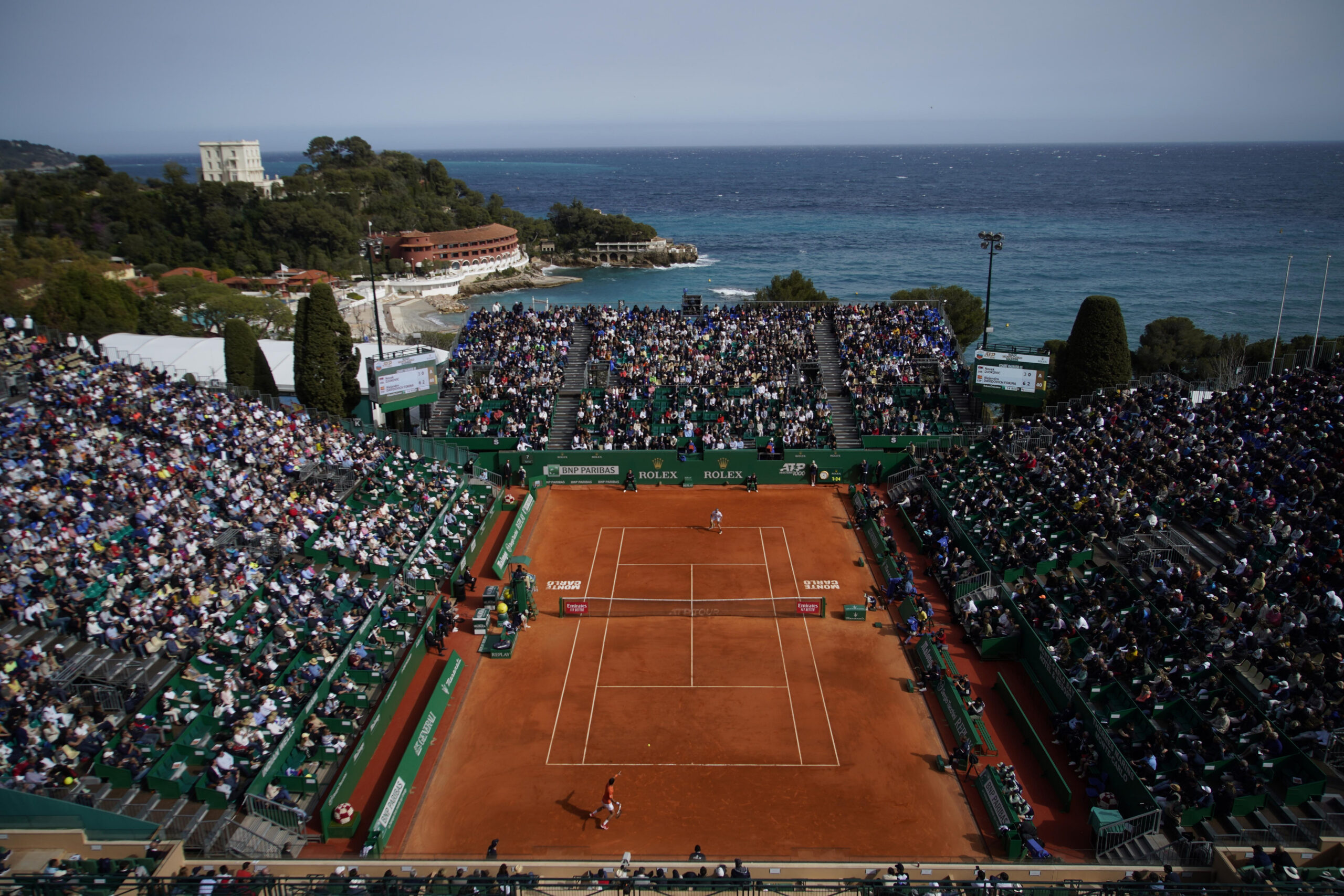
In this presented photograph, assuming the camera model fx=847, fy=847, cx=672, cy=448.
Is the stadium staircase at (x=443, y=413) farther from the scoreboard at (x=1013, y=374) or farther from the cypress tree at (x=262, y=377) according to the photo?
the scoreboard at (x=1013, y=374)

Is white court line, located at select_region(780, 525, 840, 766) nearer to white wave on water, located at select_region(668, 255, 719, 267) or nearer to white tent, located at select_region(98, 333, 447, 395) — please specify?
white tent, located at select_region(98, 333, 447, 395)

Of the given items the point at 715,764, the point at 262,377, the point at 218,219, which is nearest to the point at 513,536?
the point at 715,764

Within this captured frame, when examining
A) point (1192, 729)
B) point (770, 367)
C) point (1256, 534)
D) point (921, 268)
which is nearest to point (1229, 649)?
point (1192, 729)

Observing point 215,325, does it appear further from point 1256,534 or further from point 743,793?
point 1256,534

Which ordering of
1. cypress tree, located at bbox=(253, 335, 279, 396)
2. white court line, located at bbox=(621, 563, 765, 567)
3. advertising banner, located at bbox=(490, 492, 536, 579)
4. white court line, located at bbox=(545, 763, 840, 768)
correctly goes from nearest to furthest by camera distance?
white court line, located at bbox=(545, 763, 840, 768)
advertising banner, located at bbox=(490, 492, 536, 579)
white court line, located at bbox=(621, 563, 765, 567)
cypress tree, located at bbox=(253, 335, 279, 396)

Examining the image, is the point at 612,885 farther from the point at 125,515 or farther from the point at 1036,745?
the point at 125,515

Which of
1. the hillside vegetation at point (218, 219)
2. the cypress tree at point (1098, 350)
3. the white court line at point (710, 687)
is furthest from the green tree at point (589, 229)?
the white court line at point (710, 687)

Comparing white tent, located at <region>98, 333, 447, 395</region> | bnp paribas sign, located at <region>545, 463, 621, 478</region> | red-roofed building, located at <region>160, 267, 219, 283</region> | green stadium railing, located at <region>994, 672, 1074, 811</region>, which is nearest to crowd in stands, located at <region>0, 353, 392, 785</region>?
bnp paribas sign, located at <region>545, 463, 621, 478</region>
